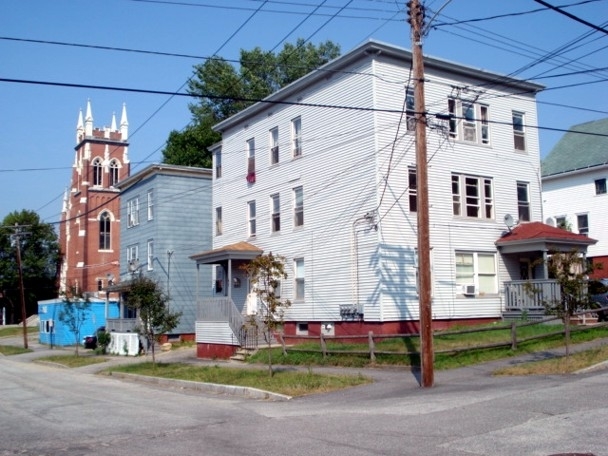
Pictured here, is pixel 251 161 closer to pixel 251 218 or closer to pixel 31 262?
pixel 251 218

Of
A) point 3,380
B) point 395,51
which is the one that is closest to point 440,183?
point 395,51

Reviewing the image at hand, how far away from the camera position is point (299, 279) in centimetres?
2905

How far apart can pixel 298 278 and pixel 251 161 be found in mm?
7035

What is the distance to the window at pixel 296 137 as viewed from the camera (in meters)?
29.7

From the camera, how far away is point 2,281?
3292 inches

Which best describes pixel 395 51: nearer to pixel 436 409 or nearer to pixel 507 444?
pixel 436 409

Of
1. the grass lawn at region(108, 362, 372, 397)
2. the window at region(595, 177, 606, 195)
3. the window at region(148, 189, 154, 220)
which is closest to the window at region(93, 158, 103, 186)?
the window at region(148, 189, 154, 220)

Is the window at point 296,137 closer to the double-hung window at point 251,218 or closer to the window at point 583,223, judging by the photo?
the double-hung window at point 251,218

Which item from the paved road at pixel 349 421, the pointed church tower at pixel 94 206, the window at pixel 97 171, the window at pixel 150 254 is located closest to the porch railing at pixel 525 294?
the paved road at pixel 349 421

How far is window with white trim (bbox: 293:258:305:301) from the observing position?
28.9 metres

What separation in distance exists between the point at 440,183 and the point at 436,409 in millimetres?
15226

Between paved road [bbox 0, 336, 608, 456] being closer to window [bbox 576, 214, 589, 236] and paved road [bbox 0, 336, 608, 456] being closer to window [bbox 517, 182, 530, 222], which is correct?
window [bbox 517, 182, 530, 222]

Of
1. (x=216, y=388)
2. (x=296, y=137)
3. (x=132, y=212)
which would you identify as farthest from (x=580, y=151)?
(x=216, y=388)

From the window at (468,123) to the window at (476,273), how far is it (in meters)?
4.76
